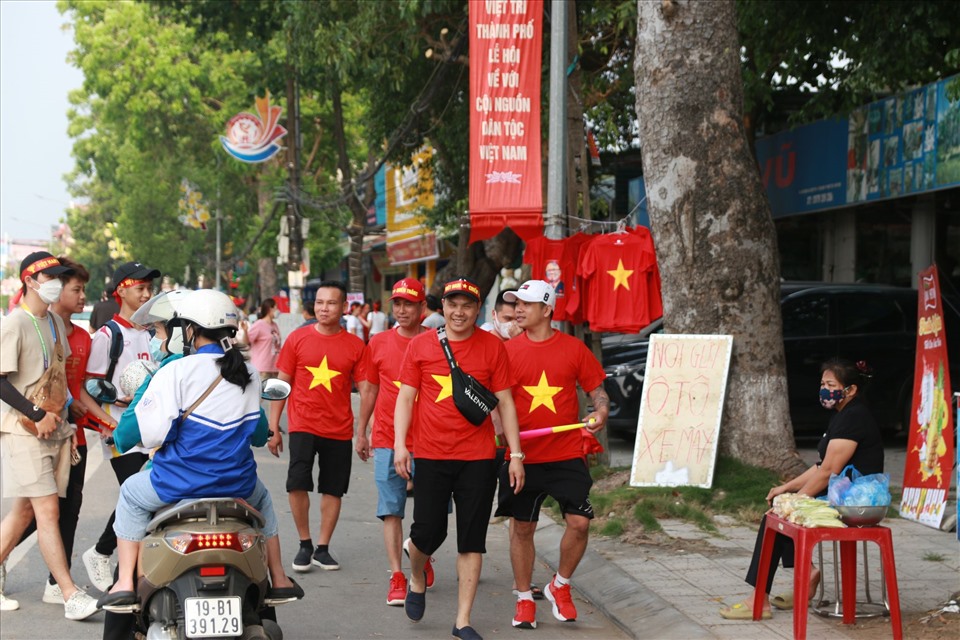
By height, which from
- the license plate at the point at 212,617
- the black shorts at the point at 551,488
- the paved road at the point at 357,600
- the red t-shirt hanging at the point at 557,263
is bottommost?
the paved road at the point at 357,600

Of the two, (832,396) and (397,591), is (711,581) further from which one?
(397,591)

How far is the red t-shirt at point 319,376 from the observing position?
7758 millimetres

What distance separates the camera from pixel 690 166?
31.7 feet

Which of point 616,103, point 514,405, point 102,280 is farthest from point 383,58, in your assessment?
point 102,280

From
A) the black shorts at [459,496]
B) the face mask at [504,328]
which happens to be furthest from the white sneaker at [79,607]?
the face mask at [504,328]

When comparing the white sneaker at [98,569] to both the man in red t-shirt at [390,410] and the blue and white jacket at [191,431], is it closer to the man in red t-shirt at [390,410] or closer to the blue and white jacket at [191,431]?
the man in red t-shirt at [390,410]

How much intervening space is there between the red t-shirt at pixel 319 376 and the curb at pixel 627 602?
74.0 inches

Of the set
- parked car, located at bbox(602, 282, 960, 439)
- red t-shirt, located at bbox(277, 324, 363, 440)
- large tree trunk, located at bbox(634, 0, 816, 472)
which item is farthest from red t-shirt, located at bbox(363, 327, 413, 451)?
parked car, located at bbox(602, 282, 960, 439)

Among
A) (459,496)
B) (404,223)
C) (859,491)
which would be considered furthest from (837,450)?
(404,223)

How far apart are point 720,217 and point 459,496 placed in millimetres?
4461

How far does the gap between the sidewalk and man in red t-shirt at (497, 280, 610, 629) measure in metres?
0.56

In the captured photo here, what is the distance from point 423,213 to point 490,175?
11.8 metres

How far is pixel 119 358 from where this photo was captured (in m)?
6.84

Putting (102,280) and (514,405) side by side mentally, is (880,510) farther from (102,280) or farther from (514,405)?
(102,280)
